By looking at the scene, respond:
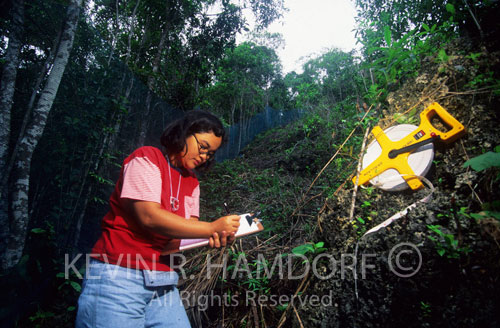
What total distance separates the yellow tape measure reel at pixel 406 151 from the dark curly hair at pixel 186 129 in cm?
126

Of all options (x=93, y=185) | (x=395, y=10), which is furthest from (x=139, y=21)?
(x=395, y=10)

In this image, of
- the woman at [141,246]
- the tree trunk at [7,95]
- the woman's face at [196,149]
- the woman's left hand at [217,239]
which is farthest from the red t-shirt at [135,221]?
the tree trunk at [7,95]

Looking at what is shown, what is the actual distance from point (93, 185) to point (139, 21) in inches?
277

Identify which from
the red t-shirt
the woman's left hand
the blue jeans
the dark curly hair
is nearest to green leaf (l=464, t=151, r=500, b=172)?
the woman's left hand

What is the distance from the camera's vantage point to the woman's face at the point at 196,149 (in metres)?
1.45

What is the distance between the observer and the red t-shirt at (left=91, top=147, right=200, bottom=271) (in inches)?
43.3

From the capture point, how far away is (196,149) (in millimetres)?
1459

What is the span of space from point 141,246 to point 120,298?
25 centimetres

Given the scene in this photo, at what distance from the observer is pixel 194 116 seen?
1540 millimetres

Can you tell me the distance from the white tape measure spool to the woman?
1.25m

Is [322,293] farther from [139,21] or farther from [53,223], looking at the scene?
[139,21]

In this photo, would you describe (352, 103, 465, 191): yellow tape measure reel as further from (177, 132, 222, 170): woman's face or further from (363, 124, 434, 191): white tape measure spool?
(177, 132, 222, 170): woman's face

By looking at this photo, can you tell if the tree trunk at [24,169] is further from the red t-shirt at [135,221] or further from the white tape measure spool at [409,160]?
the white tape measure spool at [409,160]

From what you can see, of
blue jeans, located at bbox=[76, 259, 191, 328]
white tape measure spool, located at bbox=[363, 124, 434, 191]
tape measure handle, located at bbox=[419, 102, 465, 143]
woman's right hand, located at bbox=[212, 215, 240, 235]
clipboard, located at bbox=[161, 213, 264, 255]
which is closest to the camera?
blue jeans, located at bbox=[76, 259, 191, 328]
